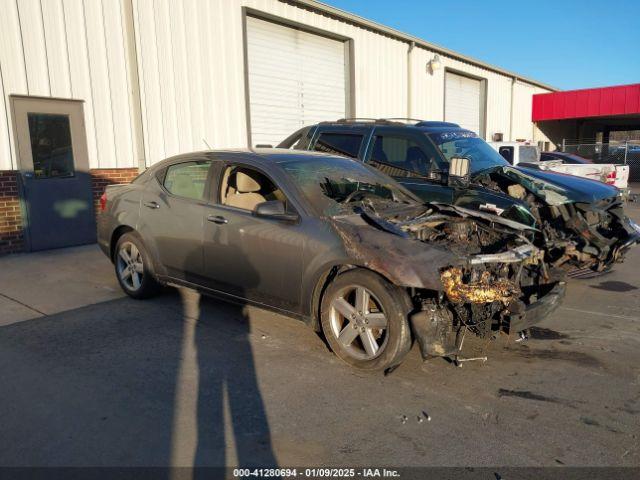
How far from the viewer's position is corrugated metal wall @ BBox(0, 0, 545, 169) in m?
8.31

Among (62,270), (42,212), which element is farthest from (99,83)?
(62,270)

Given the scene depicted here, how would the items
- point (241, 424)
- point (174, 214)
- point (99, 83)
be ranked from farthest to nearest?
1. point (99, 83)
2. point (174, 214)
3. point (241, 424)

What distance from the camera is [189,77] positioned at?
1079 cm

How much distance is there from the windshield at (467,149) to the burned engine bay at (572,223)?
1.78 feet

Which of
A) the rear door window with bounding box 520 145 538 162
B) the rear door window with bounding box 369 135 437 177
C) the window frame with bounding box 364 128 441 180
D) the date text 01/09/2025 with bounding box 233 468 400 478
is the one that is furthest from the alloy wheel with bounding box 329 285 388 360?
the rear door window with bounding box 520 145 538 162

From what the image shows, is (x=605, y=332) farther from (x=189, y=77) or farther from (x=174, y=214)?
(x=189, y=77)

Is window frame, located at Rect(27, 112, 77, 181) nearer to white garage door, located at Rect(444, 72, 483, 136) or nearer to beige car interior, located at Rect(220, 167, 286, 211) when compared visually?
beige car interior, located at Rect(220, 167, 286, 211)

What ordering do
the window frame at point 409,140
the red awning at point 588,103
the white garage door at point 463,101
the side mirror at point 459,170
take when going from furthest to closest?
1. the red awning at point 588,103
2. the white garage door at point 463,101
3. the window frame at point 409,140
4. the side mirror at point 459,170

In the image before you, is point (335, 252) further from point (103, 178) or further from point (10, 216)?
point (103, 178)

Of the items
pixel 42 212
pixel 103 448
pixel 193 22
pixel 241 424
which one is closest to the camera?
pixel 103 448

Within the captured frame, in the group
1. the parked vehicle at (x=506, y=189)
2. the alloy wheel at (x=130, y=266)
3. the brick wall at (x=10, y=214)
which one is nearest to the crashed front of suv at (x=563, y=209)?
the parked vehicle at (x=506, y=189)

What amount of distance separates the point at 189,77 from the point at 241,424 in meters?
9.16

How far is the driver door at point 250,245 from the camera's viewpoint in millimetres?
4211

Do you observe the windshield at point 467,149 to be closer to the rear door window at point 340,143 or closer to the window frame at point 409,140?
the window frame at point 409,140
